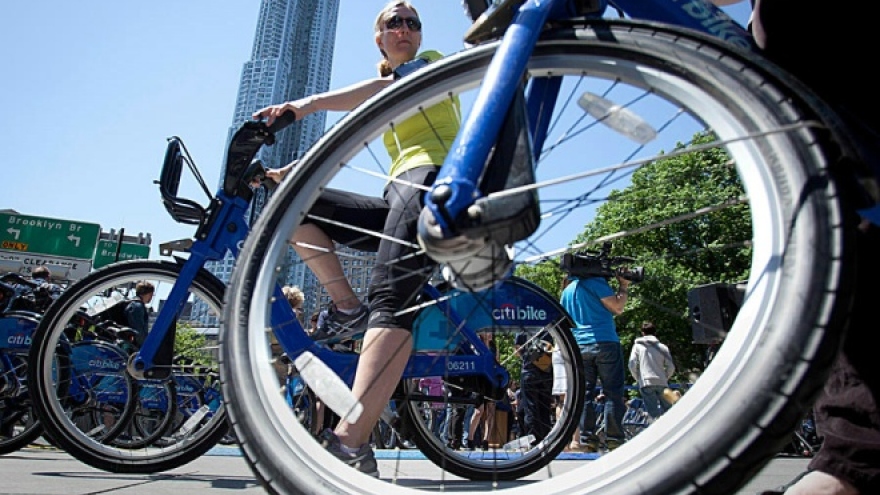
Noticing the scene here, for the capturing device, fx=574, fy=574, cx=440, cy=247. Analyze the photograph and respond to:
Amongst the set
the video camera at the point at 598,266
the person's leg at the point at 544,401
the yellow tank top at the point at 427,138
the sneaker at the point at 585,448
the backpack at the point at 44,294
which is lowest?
the sneaker at the point at 585,448

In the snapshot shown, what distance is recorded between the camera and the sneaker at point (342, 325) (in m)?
2.41

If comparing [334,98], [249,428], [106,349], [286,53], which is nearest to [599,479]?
[249,428]

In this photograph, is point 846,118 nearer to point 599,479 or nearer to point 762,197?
point 762,197

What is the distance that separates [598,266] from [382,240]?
6.09 feet

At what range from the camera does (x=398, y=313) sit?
1.71 metres

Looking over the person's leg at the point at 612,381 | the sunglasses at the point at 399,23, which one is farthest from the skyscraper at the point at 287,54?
the sunglasses at the point at 399,23

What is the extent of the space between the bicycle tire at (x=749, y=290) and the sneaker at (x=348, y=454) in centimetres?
42

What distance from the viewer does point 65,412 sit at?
2.94m

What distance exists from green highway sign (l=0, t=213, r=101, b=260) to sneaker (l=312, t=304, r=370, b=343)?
24263mm

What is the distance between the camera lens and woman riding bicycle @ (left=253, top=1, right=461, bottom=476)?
1.72m

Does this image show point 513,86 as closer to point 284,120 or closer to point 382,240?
point 382,240

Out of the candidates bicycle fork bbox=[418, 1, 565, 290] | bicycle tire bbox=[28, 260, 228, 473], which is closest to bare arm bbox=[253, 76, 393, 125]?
bicycle tire bbox=[28, 260, 228, 473]

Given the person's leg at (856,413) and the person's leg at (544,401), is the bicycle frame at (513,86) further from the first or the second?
the person's leg at (544,401)

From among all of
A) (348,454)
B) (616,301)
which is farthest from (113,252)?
(348,454)
